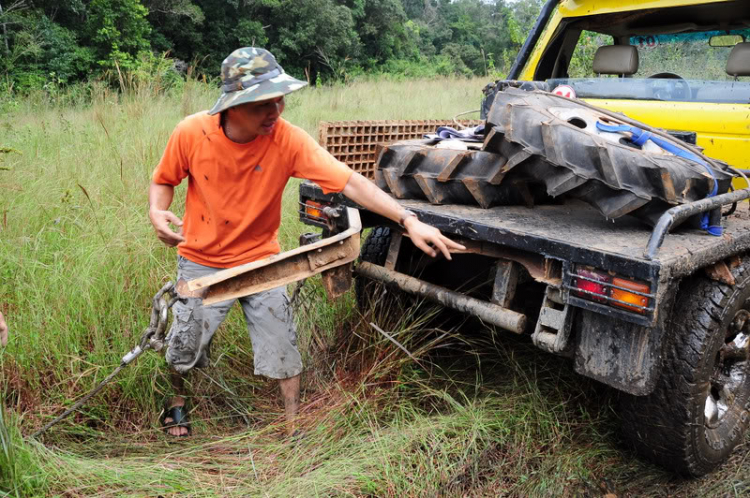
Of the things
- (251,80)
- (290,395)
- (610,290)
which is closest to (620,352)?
(610,290)

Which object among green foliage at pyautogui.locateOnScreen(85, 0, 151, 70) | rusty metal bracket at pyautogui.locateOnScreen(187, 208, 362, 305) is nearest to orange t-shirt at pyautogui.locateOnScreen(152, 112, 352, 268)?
rusty metal bracket at pyautogui.locateOnScreen(187, 208, 362, 305)

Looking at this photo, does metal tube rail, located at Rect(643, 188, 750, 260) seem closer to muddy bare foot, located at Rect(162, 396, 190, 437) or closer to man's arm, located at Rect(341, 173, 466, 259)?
man's arm, located at Rect(341, 173, 466, 259)

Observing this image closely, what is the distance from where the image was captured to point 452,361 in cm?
341

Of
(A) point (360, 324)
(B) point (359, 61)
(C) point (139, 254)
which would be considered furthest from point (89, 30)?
(A) point (360, 324)

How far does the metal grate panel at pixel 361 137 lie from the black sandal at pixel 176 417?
1.50 meters

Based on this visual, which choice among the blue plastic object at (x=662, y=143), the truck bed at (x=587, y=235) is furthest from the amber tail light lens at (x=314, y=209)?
the blue plastic object at (x=662, y=143)

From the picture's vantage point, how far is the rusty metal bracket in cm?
208

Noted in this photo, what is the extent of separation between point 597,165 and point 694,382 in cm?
89

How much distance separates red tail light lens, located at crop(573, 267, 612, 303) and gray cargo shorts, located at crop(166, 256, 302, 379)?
1270mm

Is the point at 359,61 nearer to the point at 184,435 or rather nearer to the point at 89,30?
the point at 89,30

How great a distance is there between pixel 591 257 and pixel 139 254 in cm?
263

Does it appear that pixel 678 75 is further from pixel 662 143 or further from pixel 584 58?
pixel 584 58

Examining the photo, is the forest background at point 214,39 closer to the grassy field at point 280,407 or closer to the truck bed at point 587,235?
the grassy field at point 280,407

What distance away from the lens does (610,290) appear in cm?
216
